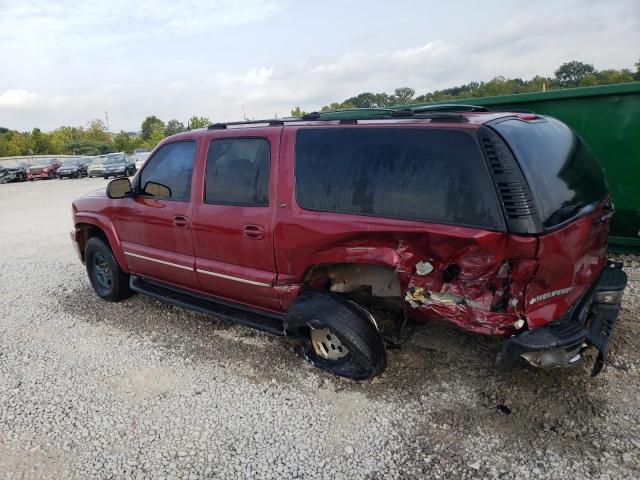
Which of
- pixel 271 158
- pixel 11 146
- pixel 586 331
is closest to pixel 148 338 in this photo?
pixel 271 158

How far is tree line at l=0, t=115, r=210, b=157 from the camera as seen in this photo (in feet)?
185

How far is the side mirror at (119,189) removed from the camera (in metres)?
4.40

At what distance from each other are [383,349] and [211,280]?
1.56 metres

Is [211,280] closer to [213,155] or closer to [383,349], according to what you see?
[213,155]

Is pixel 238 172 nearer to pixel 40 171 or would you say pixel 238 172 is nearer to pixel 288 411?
pixel 288 411

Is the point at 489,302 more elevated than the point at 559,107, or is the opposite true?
the point at 559,107

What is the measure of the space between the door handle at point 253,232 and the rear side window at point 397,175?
400mm

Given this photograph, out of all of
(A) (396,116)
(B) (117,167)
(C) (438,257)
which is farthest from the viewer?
(B) (117,167)

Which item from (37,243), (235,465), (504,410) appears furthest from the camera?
(37,243)

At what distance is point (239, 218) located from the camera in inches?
138

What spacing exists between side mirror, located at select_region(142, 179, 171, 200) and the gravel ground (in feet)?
4.05

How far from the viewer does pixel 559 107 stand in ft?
18.8

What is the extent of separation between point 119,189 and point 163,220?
71 cm

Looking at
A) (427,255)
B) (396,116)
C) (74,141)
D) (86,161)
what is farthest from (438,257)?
(74,141)
